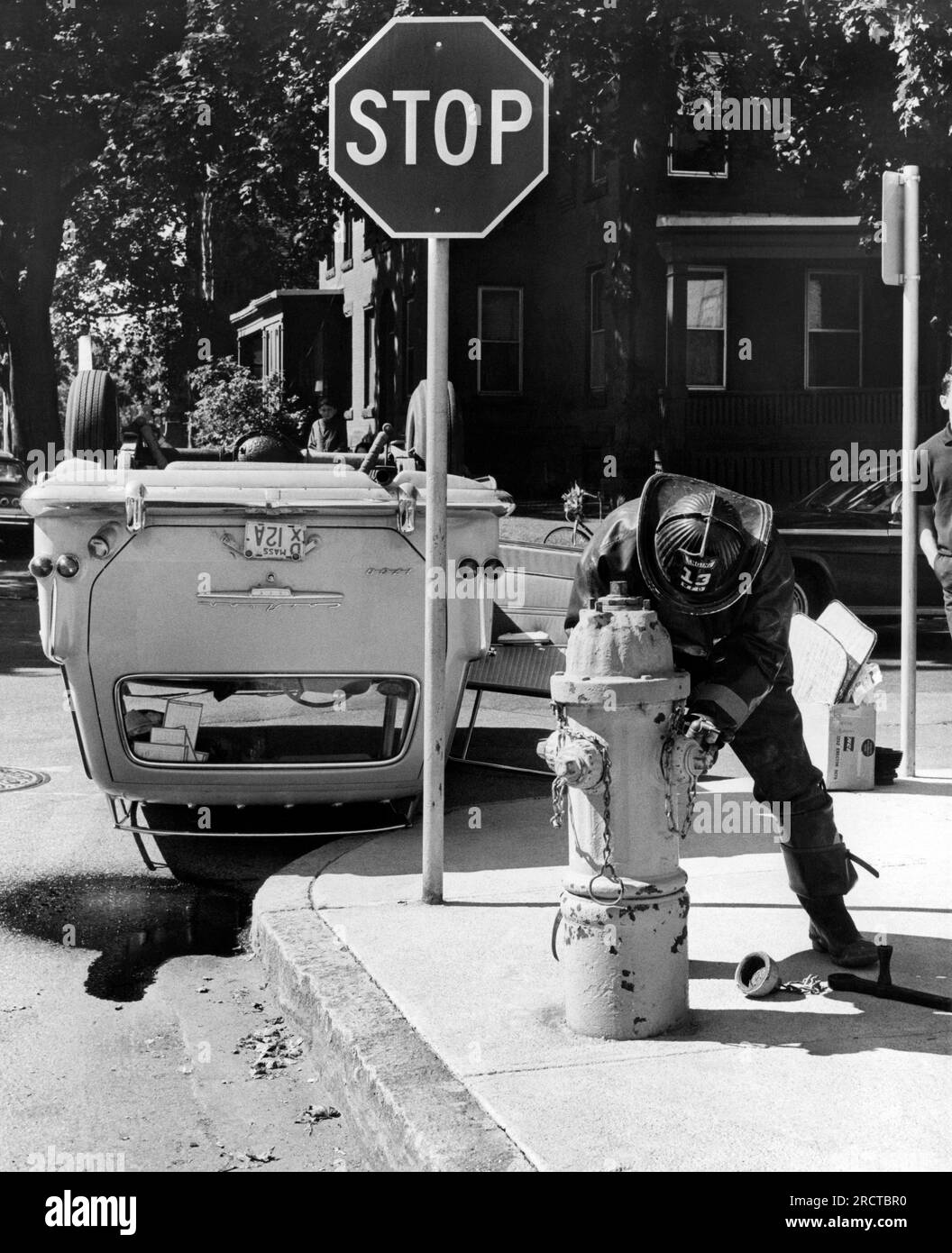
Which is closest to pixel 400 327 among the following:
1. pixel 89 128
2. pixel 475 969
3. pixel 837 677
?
pixel 89 128

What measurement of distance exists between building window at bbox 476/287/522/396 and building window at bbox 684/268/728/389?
3657 mm

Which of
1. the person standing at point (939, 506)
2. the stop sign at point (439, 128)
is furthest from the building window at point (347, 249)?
the stop sign at point (439, 128)

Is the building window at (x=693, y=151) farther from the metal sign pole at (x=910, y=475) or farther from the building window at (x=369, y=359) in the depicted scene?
the metal sign pole at (x=910, y=475)

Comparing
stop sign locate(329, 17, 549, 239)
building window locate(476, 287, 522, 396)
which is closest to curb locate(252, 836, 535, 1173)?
stop sign locate(329, 17, 549, 239)

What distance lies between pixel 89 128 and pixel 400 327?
6.99 meters

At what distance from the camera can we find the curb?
137 inches

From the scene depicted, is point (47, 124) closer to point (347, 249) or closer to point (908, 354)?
point (347, 249)

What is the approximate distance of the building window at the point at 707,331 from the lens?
27344 millimetres

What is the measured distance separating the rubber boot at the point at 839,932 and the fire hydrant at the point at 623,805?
701mm

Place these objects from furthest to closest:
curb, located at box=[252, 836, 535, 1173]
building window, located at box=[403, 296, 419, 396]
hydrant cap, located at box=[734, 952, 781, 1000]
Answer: building window, located at box=[403, 296, 419, 396], hydrant cap, located at box=[734, 952, 781, 1000], curb, located at box=[252, 836, 535, 1173]

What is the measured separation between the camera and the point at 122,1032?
459cm

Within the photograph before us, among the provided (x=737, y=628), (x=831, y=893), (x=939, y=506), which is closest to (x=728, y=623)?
(x=737, y=628)

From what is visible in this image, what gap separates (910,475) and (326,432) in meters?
13.2

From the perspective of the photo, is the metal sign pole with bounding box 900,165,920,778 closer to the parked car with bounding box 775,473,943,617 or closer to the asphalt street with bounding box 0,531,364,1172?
the asphalt street with bounding box 0,531,364,1172
